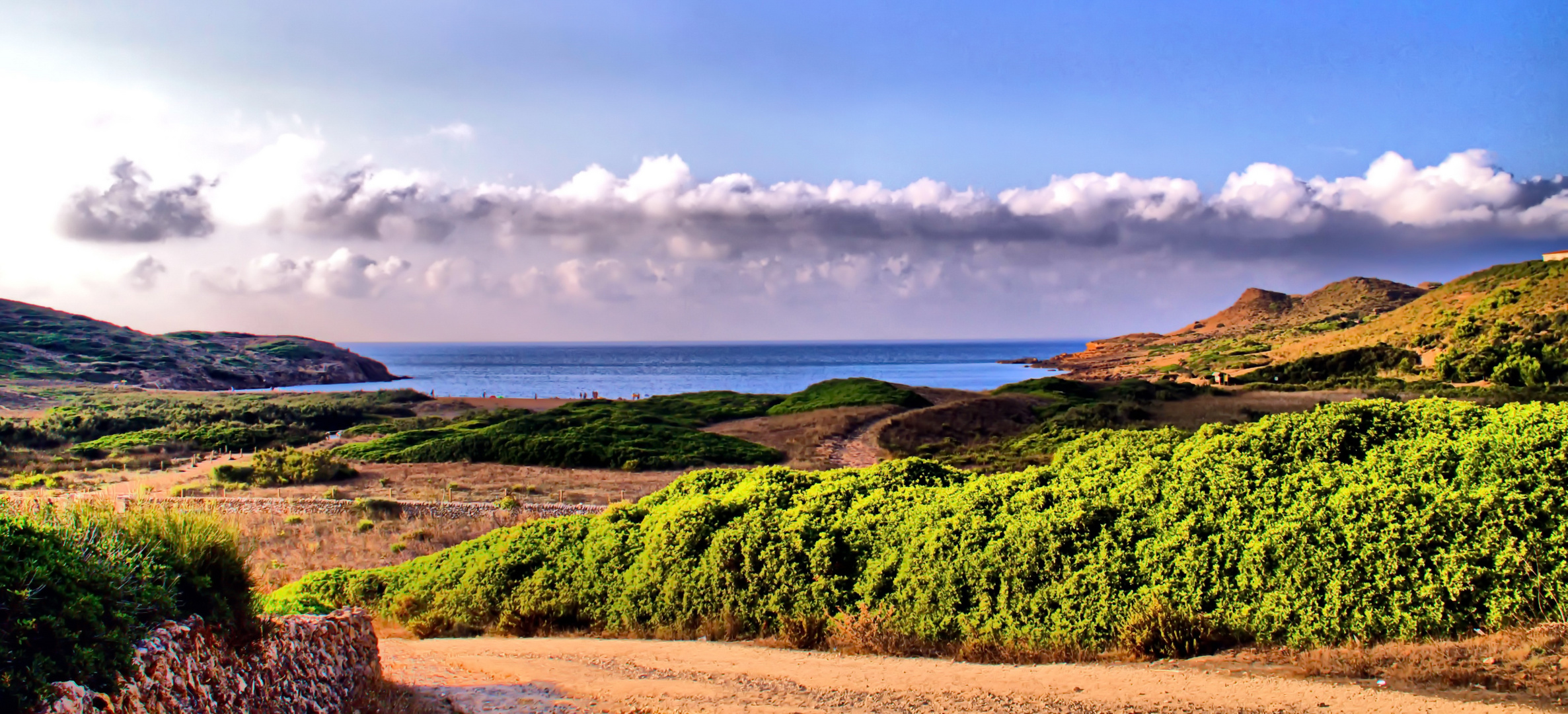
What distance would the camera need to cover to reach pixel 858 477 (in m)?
10.7

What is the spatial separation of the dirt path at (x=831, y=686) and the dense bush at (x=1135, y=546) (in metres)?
0.72

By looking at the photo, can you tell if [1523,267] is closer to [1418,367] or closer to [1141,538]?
[1418,367]

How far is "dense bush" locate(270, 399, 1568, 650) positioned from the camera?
649cm

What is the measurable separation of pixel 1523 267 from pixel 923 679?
7008cm

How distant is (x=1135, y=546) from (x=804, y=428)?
35642mm

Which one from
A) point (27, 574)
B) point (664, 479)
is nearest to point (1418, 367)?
point (664, 479)

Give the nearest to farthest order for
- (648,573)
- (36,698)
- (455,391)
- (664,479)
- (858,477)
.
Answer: (36,698) → (648,573) → (858,477) → (664,479) → (455,391)

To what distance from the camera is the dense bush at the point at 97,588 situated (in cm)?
411

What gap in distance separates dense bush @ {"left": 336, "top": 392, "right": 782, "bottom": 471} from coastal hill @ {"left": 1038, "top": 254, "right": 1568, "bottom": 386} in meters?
33.4

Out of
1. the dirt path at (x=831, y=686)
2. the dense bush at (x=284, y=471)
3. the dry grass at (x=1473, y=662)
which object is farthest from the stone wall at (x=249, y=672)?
the dense bush at (x=284, y=471)

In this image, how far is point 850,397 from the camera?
5116 centimetres

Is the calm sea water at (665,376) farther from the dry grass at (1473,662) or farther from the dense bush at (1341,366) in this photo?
the dry grass at (1473,662)

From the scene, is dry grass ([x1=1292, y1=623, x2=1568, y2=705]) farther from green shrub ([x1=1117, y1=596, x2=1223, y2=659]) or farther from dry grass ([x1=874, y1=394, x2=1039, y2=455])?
dry grass ([x1=874, y1=394, x2=1039, y2=455])

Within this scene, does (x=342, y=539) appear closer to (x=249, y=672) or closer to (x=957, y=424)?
(x=249, y=672)
